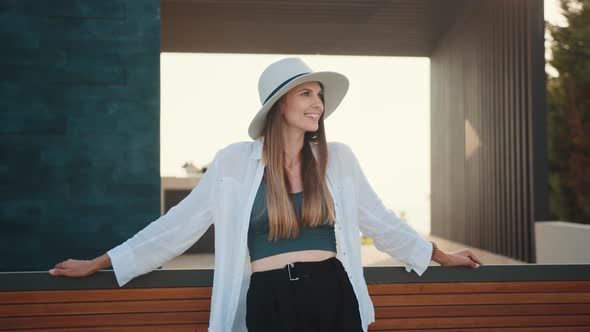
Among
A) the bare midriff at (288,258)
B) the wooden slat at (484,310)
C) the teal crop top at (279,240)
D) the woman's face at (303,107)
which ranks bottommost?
Result: the wooden slat at (484,310)

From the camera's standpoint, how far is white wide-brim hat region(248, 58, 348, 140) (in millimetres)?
2211

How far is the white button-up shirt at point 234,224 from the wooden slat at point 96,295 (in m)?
0.17

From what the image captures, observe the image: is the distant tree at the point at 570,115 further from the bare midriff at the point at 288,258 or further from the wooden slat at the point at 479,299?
the bare midriff at the point at 288,258

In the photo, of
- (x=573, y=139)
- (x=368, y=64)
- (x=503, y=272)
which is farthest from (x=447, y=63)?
(x=503, y=272)

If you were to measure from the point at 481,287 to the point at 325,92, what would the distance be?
113 centimetres

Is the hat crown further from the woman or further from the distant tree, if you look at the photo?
the distant tree

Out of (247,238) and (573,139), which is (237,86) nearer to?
(573,139)

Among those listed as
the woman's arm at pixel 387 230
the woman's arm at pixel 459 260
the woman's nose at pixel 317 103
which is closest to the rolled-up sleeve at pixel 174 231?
the woman's nose at pixel 317 103

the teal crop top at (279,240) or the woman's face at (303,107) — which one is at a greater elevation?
the woman's face at (303,107)

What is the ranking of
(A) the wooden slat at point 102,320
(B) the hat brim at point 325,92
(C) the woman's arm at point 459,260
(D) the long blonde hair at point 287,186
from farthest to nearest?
(C) the woman's arm at point 459,260 → (A) the wooden slat at point 102,320 → (B) the hat brim at point 325,92 → (D) the long blonde hair at point 287,186

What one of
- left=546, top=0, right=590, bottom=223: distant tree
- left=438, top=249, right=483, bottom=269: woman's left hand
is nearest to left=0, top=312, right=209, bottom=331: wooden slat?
left=438, top=249, right=483, bottom=269: woman's left hand

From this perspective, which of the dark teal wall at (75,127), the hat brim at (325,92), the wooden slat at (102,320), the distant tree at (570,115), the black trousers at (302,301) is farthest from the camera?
the distant tree at (570,115)

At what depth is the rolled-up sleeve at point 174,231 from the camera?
7.47 feet

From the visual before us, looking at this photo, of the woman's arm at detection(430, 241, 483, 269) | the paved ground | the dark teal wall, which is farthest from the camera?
the paved ground
